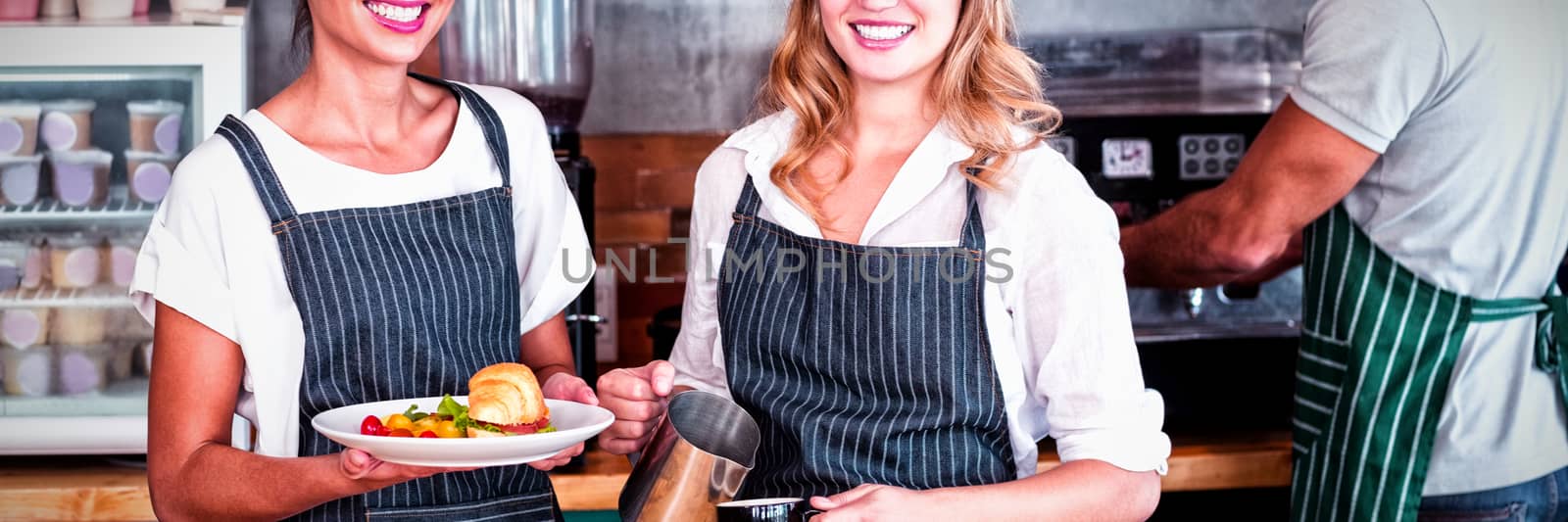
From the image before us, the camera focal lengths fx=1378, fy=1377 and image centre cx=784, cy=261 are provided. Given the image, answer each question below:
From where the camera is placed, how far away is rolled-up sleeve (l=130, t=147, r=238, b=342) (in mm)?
1478

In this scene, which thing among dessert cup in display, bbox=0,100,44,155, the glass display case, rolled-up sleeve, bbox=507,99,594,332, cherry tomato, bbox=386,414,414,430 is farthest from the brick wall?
cherry tomato, bbox=386,414,414,430

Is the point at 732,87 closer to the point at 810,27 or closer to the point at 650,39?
the point at 650,39

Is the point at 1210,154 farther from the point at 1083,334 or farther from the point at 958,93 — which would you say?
the point at 1083,334

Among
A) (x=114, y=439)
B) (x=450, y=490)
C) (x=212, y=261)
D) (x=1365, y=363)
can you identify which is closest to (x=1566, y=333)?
(x=1365, y=363)

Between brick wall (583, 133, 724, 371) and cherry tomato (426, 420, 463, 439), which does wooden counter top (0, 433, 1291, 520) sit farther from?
cherry tomato (426, 420, 463, 439)

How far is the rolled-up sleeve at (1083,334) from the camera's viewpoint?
4.79ft

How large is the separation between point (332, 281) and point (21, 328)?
1.63 meters

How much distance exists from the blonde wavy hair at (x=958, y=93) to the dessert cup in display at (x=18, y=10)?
1744 millimetres

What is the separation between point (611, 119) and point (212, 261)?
6.29 feet

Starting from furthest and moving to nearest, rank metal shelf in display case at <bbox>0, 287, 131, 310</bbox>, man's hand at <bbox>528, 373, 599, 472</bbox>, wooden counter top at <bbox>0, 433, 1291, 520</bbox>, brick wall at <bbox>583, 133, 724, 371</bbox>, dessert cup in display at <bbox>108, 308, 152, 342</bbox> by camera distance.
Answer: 1. brick wall at <bbox>583, 133, 724, 371</bbox>
2. dessert cup in display at <bbox>108, 308, 152, 342</bbox>
3. metal shelf in display case at <bbox>0, 287, 131, 310</bbox>
4. wooden counter top at <bbox>0, 433, 1291, 520</bbox>
5. man's hand at <bbox>528, 373, 599, 472</bbox>

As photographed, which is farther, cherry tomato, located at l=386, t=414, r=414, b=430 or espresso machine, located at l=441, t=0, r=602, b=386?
espresso machine, located at l=441, t=0, r=602, b=386

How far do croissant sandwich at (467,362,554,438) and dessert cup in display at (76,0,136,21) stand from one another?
1673 mm

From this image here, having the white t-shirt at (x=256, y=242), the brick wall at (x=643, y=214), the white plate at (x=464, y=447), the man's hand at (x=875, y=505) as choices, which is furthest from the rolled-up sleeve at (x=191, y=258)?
the brick wall at (x=643, y=214)

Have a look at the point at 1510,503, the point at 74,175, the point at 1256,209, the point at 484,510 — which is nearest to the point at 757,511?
the point at 484,510
